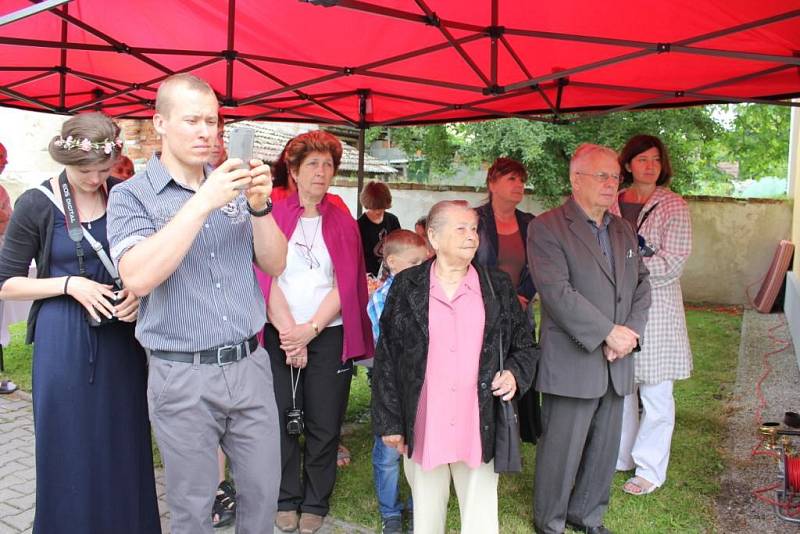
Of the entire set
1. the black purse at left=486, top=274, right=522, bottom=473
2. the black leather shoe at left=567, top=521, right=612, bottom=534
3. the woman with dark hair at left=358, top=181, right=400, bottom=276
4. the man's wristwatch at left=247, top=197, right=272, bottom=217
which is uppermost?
the woman with dark hair at left=358, top=181, right=400, bottom=276

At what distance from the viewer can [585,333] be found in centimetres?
341

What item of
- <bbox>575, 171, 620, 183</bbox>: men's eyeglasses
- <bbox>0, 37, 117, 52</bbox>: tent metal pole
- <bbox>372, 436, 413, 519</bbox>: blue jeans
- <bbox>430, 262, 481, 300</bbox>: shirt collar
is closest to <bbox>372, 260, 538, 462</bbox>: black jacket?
<bbox>430, 262, 481, 300</bbox>: shirt collar

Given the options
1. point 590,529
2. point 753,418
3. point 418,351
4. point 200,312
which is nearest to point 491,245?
Answer: point 418,351

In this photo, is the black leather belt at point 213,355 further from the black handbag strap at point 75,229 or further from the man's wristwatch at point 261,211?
the black handbag strap at point 75,229

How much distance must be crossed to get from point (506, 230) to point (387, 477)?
1882 millimetres

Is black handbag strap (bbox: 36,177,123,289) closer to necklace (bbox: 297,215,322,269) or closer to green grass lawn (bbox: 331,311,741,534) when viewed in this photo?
necklace (bbox: 297,215,322,269)

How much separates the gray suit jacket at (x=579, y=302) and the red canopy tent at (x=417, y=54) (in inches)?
34.6

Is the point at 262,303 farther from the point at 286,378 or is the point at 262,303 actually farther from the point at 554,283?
the point at 554,283

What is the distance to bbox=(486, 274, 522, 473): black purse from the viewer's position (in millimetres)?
3066

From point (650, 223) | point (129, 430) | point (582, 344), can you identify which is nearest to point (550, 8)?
point (650, 223)

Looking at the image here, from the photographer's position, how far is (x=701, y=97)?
4.64 m

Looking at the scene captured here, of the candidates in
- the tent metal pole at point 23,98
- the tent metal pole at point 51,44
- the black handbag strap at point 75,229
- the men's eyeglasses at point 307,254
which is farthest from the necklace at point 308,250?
the tent metal pole at point 23,98

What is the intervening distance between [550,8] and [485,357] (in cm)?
198

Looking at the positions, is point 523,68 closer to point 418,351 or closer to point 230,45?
point 230,45
